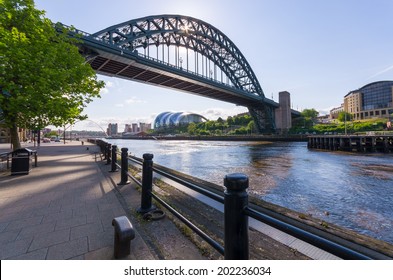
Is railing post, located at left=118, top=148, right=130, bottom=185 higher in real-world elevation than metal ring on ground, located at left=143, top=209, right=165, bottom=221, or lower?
higher

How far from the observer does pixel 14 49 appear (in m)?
7.73

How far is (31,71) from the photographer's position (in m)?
8.62

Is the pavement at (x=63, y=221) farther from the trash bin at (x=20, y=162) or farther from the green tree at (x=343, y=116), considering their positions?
the green tree at (x=343, y=116)

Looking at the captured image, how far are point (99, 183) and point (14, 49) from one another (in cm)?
625

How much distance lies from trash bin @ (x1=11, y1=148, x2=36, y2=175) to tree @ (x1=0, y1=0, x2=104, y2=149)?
1716 millimetres

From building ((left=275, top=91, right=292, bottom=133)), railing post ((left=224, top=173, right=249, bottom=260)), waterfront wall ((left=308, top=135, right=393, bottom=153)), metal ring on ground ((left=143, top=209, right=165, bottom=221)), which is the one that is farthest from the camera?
building ((left=275, top=91, right=292, bottom=133))

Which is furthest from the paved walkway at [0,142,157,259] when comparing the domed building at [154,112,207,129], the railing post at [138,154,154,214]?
the domed building at [154,112,207,129]

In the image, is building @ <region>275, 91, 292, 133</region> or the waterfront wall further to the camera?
building @ <region>275, 91, 292, 133</region>

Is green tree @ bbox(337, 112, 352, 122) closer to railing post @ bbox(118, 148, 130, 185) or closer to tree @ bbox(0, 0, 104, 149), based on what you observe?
tree @ bbox(0, 0, 104, 149)

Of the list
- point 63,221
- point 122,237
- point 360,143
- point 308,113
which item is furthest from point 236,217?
point 308,113

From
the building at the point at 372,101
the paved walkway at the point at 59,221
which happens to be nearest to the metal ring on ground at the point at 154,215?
the paved walkway at the point at 59,221

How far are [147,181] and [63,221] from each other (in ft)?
5.47

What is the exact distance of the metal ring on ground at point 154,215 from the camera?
367 cm

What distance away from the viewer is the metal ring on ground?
12.1 feet
